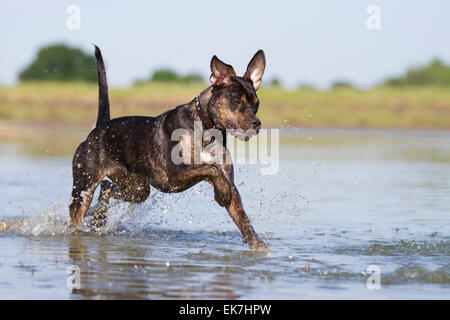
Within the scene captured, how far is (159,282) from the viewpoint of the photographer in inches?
249

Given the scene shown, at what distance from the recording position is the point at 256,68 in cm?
797

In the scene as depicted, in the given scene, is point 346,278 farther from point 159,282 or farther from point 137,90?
point 137,90

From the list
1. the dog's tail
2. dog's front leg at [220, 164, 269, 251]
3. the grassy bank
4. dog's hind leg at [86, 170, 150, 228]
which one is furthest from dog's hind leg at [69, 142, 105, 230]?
the grassy bank

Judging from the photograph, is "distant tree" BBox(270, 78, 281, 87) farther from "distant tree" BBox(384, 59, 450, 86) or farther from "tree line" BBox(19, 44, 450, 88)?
"distant tree" BBox(384, 59, 450, 86)

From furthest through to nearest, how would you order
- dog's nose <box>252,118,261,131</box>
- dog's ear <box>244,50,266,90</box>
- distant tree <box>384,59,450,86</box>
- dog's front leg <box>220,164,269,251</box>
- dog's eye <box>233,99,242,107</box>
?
1. distant tree <box>384,59,450,86</box>
2. dog's ear <box>244,50,266,90</box>
3. dog's front leg <box>220,164,269,251</box>
4. dog's eye <box>233,99,242,107</box>
5. dog's nose <box>252,118,261,131</box>

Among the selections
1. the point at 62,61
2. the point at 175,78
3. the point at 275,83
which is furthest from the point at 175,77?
the point at 62,61

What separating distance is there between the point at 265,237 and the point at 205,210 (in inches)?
95.7

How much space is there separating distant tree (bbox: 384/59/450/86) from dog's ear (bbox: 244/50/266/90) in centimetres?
5202

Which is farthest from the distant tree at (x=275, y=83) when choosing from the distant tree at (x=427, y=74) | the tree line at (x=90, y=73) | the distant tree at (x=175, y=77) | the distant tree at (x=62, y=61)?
the distant tree at (x=62, y=61)

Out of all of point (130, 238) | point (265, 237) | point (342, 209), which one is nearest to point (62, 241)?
point (130, 238)

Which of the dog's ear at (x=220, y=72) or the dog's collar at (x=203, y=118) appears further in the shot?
the dog's collar at (x=203, y=118)

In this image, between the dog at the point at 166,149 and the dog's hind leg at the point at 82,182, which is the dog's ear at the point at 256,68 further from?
the dog's hind leg at the point at 82,182

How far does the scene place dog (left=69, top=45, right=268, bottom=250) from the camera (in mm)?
7668

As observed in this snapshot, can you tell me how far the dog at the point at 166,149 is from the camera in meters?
7.67
